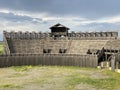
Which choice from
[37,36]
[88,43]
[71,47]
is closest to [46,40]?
[37,36]

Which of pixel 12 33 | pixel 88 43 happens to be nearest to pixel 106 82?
pixel 88 43

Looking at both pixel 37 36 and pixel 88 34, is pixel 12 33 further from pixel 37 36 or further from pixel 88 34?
pixel 88 34

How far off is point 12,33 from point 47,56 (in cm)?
1848

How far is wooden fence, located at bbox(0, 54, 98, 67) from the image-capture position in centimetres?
5697

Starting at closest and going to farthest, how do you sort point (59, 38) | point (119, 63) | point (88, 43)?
point (119, 63), point (88, 43), point (59, 38)

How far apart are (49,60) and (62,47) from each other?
10660 mm

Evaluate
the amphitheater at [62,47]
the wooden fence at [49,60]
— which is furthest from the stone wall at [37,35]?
the wooden fence at [49,60]

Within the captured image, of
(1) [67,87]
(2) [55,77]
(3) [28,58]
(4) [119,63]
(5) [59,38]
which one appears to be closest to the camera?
(1) [67,87]

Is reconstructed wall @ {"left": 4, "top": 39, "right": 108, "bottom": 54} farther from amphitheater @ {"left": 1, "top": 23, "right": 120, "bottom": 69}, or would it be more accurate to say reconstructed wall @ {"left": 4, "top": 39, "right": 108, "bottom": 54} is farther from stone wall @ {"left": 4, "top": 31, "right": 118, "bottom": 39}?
stone wall @ {"left": 4, "top": 31, "right": 118, "bottom": 39}

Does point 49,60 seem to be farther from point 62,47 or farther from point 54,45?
point 54,45

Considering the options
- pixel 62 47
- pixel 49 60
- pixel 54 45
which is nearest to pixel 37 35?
pixel 54 45

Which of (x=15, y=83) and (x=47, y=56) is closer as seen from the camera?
(x=15, y=83)

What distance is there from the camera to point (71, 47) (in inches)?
2697

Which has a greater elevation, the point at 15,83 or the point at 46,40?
the point at 46,40
